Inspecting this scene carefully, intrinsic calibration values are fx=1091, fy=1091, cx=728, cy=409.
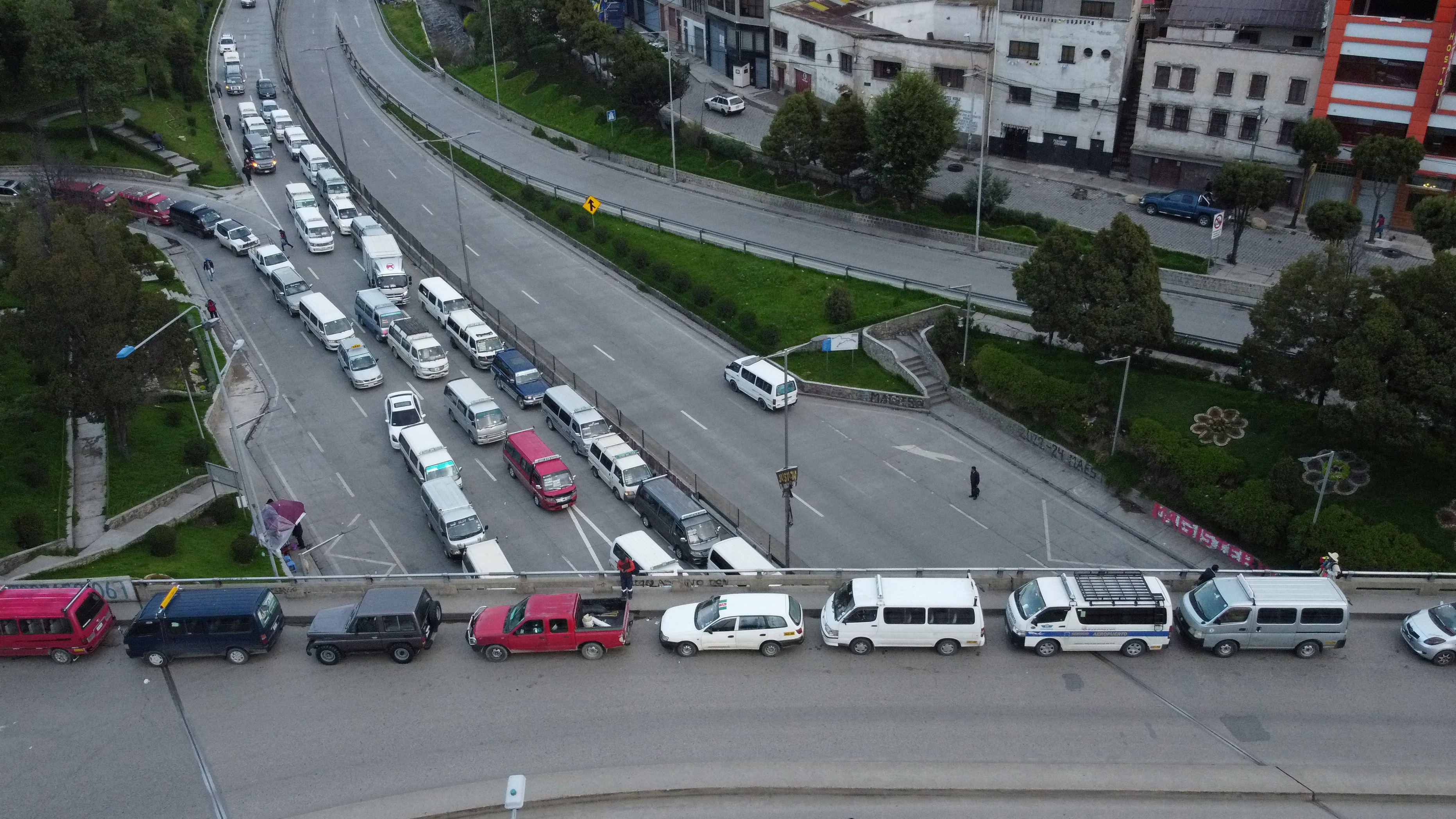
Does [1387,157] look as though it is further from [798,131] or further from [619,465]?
[619,465]

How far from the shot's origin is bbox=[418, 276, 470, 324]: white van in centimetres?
5256

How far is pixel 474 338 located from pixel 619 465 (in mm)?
13332

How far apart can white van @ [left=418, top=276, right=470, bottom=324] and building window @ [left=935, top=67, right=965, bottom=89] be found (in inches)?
1285

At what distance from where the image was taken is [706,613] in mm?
27328

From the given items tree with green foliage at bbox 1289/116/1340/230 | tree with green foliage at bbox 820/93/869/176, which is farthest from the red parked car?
tree with green foliage at bbox 1289/116/1340/230

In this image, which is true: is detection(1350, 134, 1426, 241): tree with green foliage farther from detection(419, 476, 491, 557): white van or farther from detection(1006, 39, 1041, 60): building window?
detection(419, 476, 491, 557): white van

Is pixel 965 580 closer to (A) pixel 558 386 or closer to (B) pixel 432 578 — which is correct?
(B) pixel 432 578

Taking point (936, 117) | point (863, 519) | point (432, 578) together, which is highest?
point (936, 117)

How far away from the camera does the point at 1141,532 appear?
1516 inches

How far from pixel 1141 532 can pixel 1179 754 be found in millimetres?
15826

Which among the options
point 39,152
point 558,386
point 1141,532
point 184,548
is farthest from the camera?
point 39,152

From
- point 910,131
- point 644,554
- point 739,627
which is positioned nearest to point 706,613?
point 739,627

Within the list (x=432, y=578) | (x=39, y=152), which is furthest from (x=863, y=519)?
(x=39, y=152)

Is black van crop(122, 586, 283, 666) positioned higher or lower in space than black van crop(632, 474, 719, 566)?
higher
